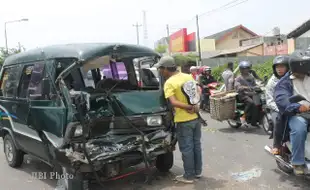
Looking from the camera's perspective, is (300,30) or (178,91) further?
(300,30)

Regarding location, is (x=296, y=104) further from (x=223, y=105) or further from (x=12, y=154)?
(x=12, y=154)

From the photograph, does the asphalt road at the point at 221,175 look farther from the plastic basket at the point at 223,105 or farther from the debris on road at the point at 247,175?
the plastic basket at the point at 223,105

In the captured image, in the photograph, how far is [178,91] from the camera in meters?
5.14

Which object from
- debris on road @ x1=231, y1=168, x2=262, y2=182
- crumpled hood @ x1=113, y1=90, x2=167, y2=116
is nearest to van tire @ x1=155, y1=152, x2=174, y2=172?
crumpled hood @ x1=113, y1=90, x2=167, y2=116

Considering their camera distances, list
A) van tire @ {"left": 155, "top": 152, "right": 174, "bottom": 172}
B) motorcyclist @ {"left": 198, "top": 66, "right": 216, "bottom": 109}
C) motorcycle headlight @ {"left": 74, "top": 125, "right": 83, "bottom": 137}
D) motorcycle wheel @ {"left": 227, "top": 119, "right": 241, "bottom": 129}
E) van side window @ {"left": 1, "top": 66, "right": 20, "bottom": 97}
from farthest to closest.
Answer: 1. motorcyclist @ {"left": 198, "top": 66, "right": 216, "bottom": 109}
2. motorcycle wheel @ {"left": 227, "top": 119, "right": 241, "bottom": 129}
3. van side window @ {"left": 1, "top": 66, "right": 20, "bottom": 97}
4. van tire @ {"left": 155, "top": 152, "right": 174, "bottom": 172}
5. motorcycle headlight @ {"left": 74, "top": 125, "right": 83, "bottom": 137}

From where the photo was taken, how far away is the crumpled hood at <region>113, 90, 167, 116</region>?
5.29 metres

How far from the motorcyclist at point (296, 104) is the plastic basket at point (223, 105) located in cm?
382

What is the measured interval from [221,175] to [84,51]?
2.69 m

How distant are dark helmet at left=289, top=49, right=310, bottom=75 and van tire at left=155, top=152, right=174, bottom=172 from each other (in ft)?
7.24

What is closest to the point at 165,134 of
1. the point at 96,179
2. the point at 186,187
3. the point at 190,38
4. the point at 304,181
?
the point at 186,187

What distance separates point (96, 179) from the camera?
4871 millimetres

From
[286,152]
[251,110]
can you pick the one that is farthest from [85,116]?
[251,110]

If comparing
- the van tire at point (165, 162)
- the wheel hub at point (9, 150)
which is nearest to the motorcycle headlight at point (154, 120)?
the van tire at point (165, 162)

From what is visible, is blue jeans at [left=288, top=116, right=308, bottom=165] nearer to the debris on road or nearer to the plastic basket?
the debris on road
